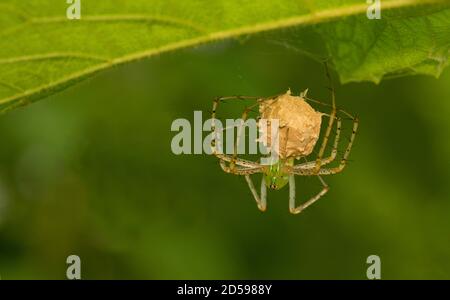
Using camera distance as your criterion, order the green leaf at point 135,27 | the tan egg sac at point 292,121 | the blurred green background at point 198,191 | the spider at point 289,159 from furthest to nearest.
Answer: the blurred green background at point 198,191, the spider at point 289,159, the tan egg sac at point 292,121, the green leaf at point 135,27

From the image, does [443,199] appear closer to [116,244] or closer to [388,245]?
[388,245]

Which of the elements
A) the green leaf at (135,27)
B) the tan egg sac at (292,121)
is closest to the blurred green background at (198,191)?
the tan egg sac at (292,121)

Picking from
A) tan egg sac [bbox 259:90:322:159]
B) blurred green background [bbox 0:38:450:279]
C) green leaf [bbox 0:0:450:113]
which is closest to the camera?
green leaf [bbox 0:0:450:113]

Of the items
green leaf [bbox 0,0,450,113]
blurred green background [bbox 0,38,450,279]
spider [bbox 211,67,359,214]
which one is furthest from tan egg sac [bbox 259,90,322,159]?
blurred green background [bbox 0,38,450,279]

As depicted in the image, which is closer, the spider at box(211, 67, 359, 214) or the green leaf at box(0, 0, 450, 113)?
the green leaf at box(0, 0, 450, 113)

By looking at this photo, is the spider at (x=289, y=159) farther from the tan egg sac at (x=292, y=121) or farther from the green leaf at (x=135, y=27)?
the green leaf at (x=135, y=27)

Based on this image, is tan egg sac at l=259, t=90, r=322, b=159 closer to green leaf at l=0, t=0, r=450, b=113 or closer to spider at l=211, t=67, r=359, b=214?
spider at l=211, t=67, r=359, b=214
